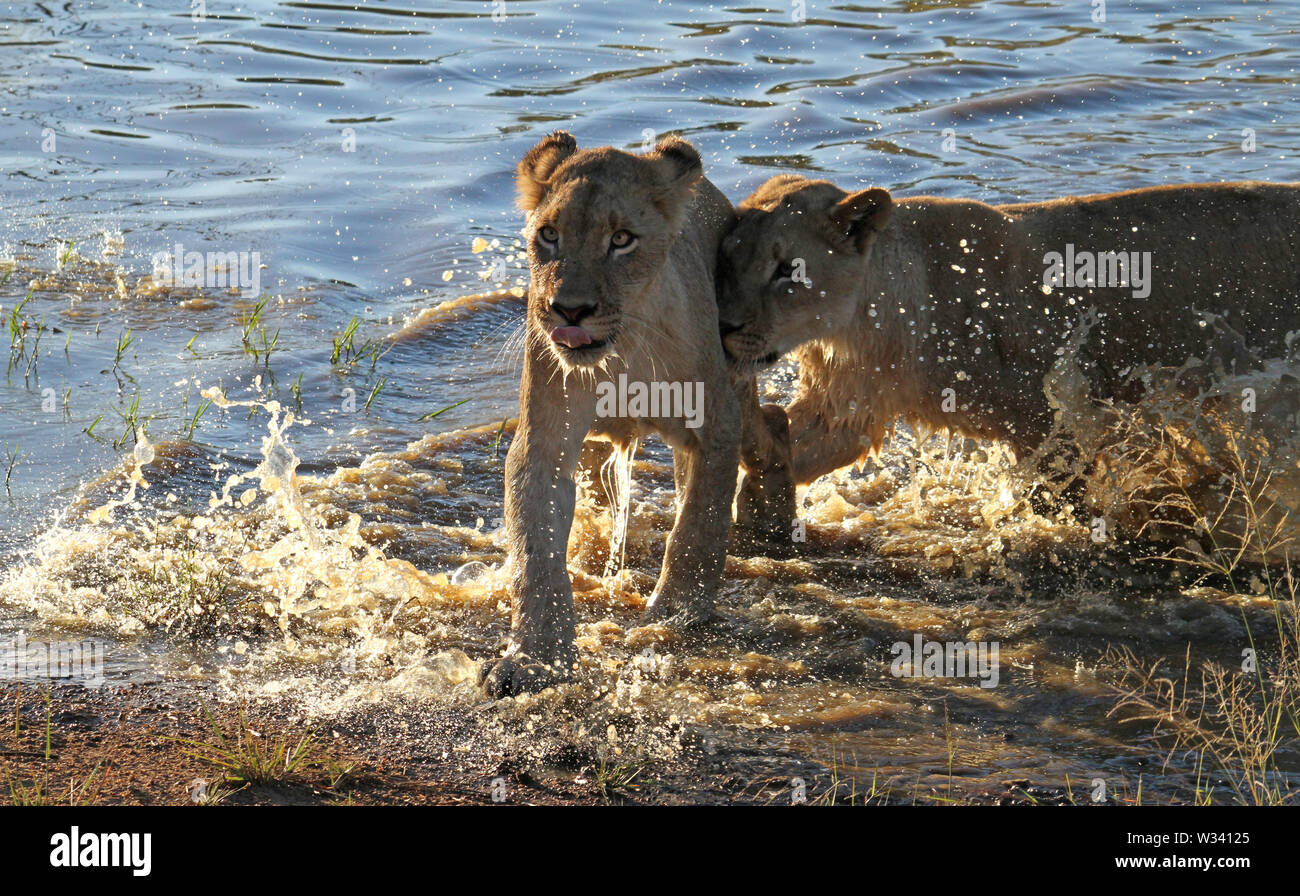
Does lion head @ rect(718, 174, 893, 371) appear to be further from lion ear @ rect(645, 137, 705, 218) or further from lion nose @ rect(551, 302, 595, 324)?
lion nose @ rect(551, 302, 595, 324)

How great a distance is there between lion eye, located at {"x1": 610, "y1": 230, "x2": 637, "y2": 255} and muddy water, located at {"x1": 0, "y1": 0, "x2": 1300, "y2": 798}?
1398mm

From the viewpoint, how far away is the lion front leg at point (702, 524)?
5617 millimetres

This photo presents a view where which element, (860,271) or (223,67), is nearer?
(860,271)

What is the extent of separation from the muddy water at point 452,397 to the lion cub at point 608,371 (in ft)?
0.87

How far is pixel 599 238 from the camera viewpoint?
501cm

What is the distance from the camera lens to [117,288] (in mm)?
9547

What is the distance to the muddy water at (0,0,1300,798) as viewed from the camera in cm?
517

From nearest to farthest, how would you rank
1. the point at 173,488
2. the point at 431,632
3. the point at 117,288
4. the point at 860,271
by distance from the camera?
the point at 431,632 → the point at 860,271 → the point at 173,488 → the point at 117,288

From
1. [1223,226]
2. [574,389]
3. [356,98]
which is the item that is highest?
[356,98]

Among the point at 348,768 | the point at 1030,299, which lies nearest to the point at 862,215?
the point at 1030,299

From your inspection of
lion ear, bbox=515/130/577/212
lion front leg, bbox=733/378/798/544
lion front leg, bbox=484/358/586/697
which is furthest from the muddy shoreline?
lion front leg, bbox=733/378/798/544
